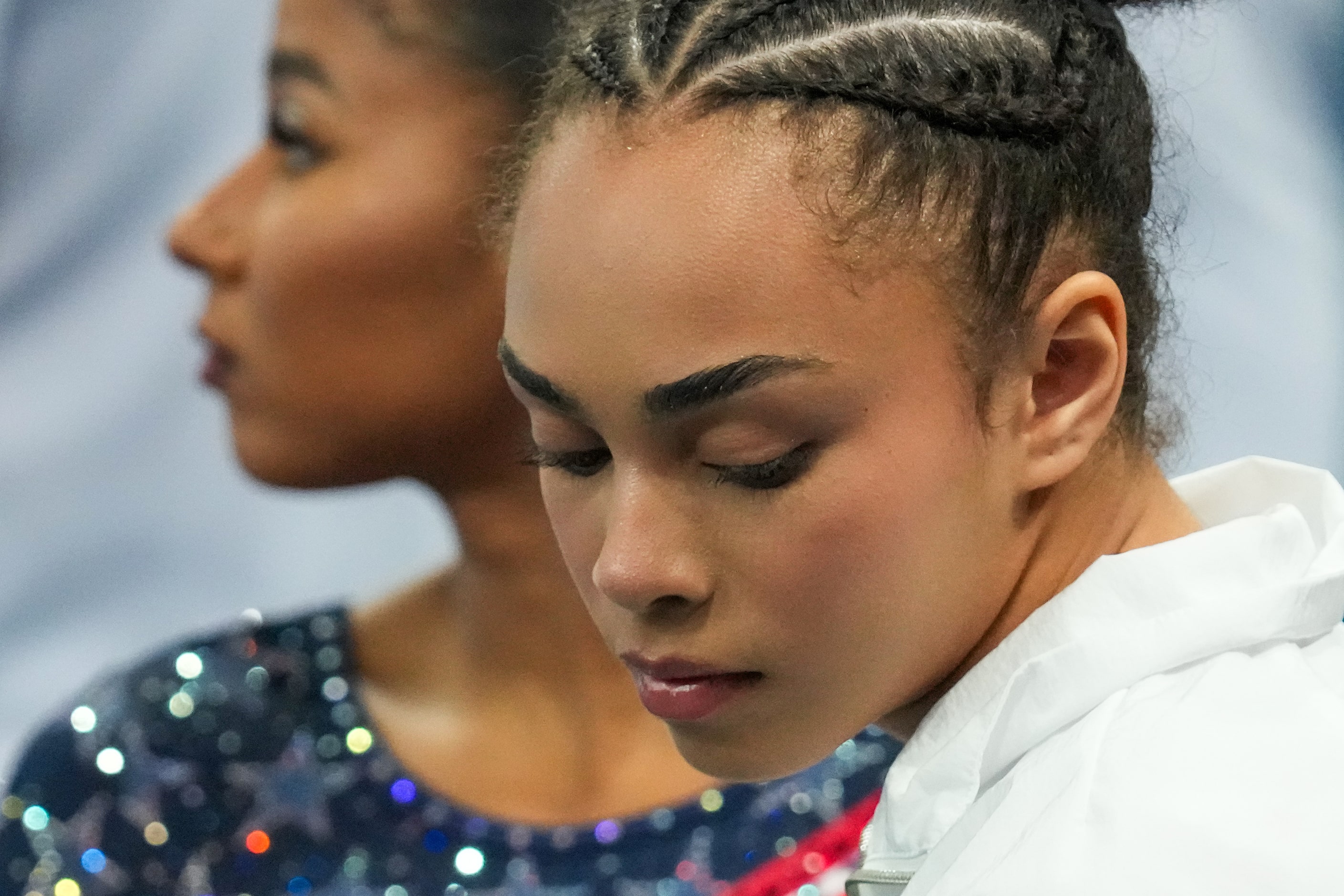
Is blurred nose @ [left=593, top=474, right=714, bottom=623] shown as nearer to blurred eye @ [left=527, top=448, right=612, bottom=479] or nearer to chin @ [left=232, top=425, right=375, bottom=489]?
blurred eye @ [left=527, top=448, right=612, bottom=479]

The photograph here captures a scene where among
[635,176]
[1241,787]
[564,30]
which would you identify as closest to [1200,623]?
[1241,787]

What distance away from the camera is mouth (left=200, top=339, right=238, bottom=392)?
3.03 ft

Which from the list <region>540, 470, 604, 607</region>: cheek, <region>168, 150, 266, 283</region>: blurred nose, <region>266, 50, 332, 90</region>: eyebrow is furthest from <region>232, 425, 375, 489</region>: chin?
<region>540, 470, 604, 607</region>: cheek

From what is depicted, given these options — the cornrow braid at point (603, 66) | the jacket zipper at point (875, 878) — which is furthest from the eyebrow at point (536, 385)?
the jacket zipper at point (875, 878)

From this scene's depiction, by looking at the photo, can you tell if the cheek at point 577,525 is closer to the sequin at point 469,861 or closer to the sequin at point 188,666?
the sequin at point 469,861

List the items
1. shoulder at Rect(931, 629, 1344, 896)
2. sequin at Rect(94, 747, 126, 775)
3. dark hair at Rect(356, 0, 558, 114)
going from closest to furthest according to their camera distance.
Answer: shoulder at Rect(931, 629, 1344, 896) → dark hair at Rect(356, 0, 558, 114) → sequin at Rect(94, 747, 126, 775)

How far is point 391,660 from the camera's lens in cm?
95

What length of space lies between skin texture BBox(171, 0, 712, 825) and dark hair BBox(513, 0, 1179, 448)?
0.97ft

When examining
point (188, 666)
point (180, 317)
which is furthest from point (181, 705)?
point (180, 317)

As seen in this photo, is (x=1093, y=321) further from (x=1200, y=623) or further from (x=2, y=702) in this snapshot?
(x=2, y=702)

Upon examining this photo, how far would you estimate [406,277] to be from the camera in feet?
2.78

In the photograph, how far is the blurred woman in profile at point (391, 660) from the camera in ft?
2.77

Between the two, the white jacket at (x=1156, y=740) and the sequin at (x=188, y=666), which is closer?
the white jacket at (x=1156, y=740)

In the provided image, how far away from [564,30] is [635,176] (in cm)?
23
